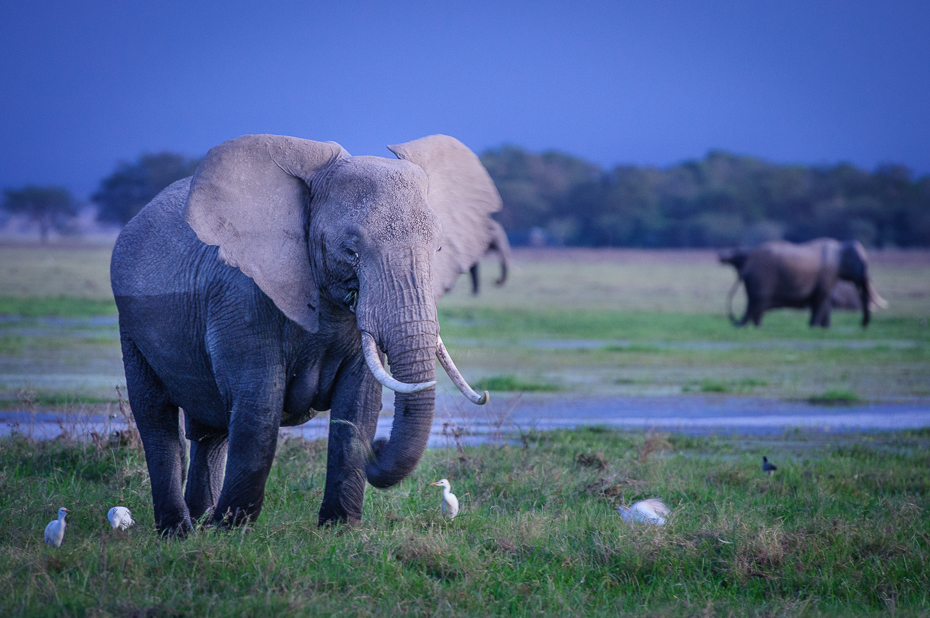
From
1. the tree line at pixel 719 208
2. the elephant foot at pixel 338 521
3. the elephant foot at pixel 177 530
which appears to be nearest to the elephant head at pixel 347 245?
the elephant foot at pixel 338 521

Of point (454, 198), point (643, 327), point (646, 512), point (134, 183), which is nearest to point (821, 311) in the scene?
point (643, 327)

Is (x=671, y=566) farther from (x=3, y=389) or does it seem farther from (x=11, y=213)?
(x=11, y=213)

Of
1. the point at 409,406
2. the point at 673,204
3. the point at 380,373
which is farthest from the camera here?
the point at 673,204

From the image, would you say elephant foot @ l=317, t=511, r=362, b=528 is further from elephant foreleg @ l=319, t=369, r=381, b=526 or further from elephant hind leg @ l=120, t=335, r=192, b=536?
elephant hind leg @ l=120, t=335, r=192, b=536

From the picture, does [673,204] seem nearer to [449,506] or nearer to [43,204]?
[43,204]

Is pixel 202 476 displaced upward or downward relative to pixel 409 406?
downward

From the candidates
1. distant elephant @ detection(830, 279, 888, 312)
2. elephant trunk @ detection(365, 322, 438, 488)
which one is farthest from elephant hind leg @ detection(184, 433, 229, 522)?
distant elephant @ detection(830, 279, 888, 312)

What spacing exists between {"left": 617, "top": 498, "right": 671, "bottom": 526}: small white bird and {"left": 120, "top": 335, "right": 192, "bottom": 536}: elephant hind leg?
8.84 ft

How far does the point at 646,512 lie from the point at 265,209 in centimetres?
291

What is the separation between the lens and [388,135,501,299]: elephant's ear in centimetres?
580

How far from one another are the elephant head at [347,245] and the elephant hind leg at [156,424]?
155cm

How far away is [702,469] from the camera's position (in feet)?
27.0

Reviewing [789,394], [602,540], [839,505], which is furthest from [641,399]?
[602,540]

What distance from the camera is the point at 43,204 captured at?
268 feet
